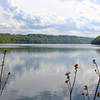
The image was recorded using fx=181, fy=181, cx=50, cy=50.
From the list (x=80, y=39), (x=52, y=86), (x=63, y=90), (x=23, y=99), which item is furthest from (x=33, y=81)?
(x=80, y=39)

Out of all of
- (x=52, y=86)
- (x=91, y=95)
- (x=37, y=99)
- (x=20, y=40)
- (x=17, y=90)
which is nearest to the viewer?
(x=37, y=99)

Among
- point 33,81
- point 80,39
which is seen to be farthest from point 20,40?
point 33,81

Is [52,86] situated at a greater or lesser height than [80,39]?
lesser

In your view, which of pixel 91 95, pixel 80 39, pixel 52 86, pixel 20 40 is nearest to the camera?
pixel 91 95

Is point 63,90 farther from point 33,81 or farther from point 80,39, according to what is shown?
point 80,39

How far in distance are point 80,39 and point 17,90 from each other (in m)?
140

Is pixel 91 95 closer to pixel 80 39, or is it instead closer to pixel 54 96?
pixel 54 96

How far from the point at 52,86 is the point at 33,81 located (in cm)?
157

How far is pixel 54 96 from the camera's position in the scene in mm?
7879

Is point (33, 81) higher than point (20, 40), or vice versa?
point (20, 40)

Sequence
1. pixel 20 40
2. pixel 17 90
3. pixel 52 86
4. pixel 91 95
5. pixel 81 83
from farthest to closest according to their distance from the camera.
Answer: pixel 20 40 → pixel 81 83 → pixel 52 86 → pixel 17 90 → pixel 91 95

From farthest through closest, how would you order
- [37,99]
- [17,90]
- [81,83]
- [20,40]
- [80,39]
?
1. [80,39]
2. [20,40]
3. [81,83]
4. [17,90]
5. [37,99]

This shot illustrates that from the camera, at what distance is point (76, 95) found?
8141mm

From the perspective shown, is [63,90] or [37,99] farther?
[63,90]
